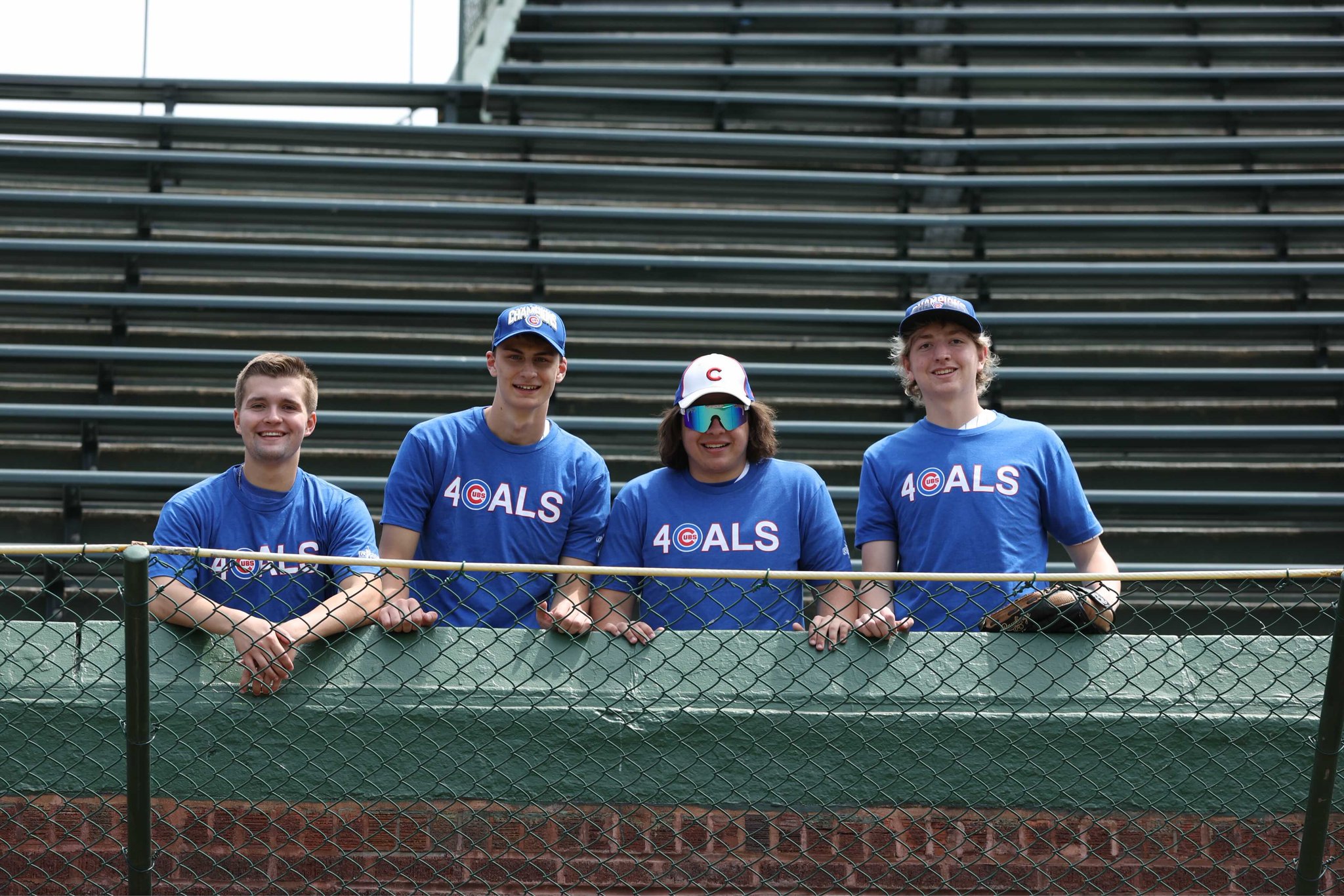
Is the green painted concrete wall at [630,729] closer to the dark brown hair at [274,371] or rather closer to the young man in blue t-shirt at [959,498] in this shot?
Answer: the young man in blue t-shirt at [959,498]

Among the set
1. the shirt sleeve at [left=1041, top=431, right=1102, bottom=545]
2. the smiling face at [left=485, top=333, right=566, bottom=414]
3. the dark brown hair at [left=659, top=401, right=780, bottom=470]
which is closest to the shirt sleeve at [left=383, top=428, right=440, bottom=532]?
the smiling face at [left=485, top=333, right=566, bottom=414]

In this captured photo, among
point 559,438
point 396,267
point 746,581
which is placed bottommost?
point 746,581

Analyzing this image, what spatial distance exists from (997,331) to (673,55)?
2.51 metres

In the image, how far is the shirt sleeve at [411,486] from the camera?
3.13 metres

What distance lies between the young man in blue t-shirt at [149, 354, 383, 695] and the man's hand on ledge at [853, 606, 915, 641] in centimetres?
110

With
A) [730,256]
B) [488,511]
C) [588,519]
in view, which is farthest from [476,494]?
[730,256]

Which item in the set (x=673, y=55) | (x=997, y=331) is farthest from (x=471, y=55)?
(x=997, y=331)

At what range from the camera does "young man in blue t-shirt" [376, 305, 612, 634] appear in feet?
10.3

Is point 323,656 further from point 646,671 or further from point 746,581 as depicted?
point 746,581

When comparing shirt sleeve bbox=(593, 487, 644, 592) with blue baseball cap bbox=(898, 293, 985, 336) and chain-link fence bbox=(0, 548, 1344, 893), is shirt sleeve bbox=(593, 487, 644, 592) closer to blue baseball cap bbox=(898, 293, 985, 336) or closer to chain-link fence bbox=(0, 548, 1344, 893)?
chain-link fence bbox=(0, 548, 1344, 893)

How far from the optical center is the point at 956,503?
10.0ft

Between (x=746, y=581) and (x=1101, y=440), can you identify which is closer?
(x=746, y=581)

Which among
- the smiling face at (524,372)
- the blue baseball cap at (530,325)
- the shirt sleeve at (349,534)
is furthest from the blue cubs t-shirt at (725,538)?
the shirt sleeve at (349,534)

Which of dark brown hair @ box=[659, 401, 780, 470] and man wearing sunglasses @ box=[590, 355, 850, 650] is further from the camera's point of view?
dark brown hair @ box=[659, 401, 780, 470]
